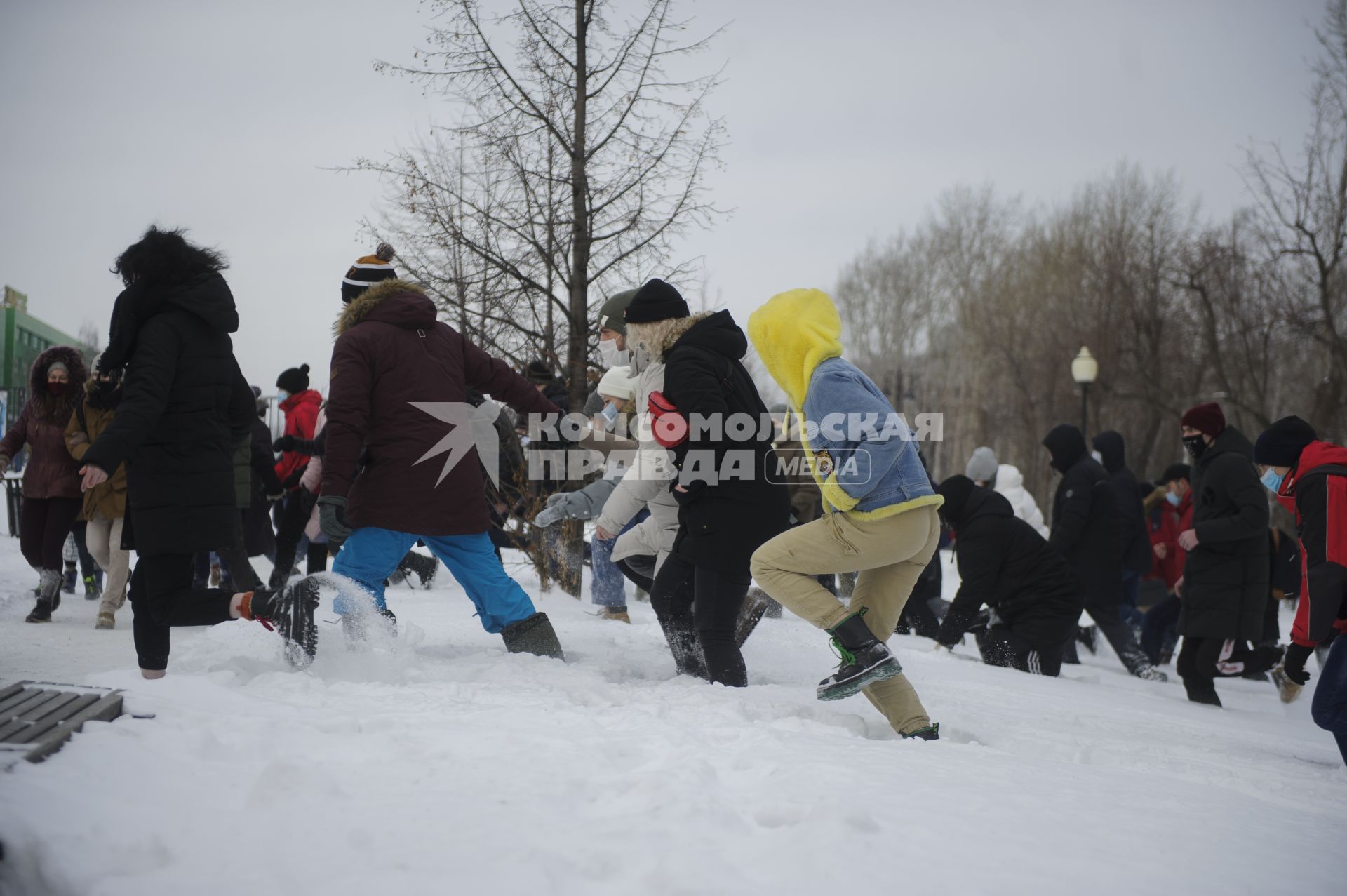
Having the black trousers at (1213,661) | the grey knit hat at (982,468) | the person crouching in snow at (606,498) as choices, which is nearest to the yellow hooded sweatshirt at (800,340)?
the person crouching in snow at (606,498)

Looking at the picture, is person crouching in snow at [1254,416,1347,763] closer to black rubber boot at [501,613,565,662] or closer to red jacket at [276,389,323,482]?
black rubber boot at [501,613,565,662]

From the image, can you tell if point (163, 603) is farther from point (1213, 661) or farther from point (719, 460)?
point (1213, 661)

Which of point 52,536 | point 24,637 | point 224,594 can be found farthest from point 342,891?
point 52,536

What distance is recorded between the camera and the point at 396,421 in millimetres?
4438

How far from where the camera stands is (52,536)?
23.1ft

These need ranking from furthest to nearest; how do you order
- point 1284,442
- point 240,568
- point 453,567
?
1. point 240,568
2. point 1284,442
3. point 453,567

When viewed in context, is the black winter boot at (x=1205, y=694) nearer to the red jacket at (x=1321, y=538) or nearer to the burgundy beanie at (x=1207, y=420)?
the burgundy beanie at (x=1207, y=420)

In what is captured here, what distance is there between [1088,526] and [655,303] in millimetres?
5079

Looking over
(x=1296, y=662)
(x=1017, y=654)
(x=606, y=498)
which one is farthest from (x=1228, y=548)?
(x=606, y=498)

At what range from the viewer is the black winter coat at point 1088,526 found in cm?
798

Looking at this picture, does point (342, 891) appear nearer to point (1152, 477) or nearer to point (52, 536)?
point (52, 536)

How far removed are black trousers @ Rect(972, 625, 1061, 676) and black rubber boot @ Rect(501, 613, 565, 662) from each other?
3.63 meters

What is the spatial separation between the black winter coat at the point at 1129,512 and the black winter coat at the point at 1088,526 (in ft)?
2.34

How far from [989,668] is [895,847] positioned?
4506 mm
